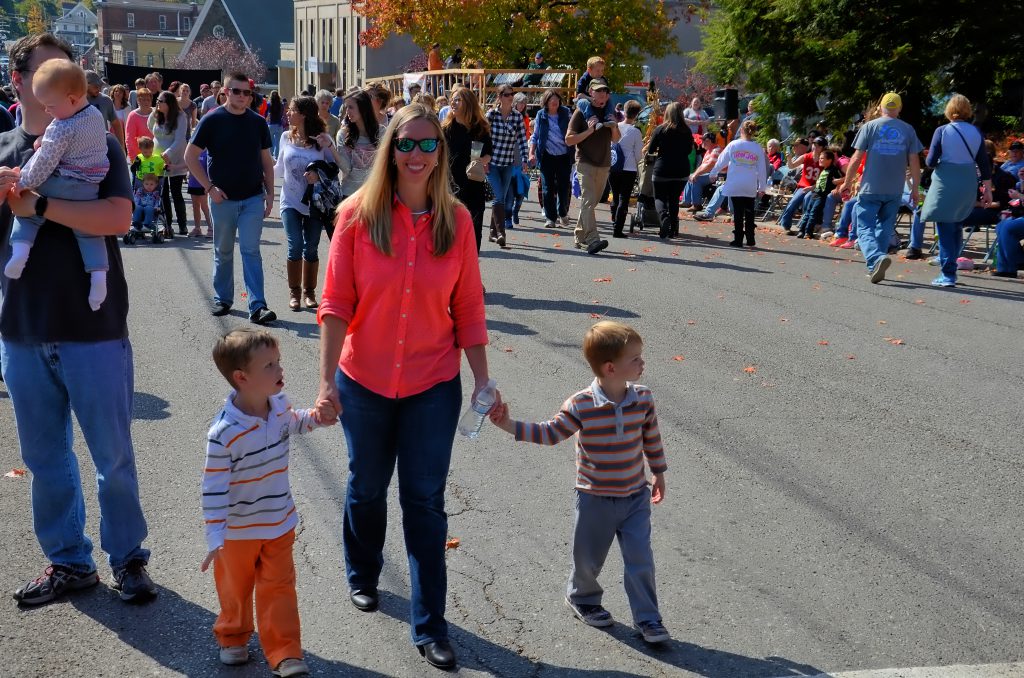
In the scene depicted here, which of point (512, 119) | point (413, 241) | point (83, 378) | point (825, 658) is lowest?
point (825, 658)

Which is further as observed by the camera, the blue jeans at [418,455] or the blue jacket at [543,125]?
the blue jacket at [543,125]

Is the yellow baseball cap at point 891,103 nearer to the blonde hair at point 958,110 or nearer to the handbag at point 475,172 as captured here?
the blonde hair at point 958,110

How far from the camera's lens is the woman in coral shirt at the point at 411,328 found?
3889 millimetres

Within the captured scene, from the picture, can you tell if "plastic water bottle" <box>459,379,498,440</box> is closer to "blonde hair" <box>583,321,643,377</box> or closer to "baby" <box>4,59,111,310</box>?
"blonde hair" <box>583,321,643,377</box>

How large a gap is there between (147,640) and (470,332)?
5.35 ft

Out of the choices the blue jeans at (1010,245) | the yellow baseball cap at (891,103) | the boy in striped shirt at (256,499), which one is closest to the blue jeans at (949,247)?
the blue jeans at (1010,245)

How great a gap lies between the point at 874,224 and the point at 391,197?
9788 mm

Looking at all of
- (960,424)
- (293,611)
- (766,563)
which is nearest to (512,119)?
(960,424)

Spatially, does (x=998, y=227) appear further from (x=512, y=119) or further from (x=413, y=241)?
(x=413, y=241)

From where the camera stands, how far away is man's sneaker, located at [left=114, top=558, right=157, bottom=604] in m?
4.34

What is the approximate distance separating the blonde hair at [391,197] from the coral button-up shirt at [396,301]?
3 cm

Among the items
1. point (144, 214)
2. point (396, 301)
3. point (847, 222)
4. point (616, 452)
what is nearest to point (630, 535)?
point (616, 452)

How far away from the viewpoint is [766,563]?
16.1ft

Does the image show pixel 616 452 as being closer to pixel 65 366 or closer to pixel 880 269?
pixel 65 366
